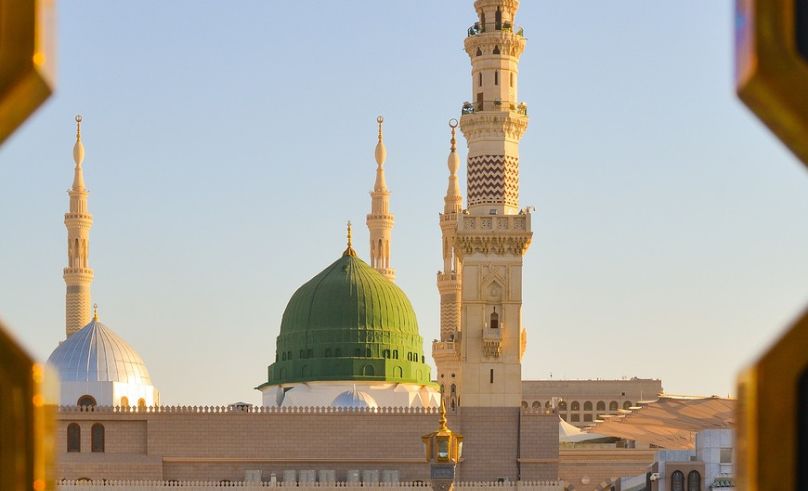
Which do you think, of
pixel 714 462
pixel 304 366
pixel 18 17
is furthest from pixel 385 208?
pixel 18 17

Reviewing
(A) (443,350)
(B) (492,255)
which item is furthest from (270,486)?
(A) (443,350)

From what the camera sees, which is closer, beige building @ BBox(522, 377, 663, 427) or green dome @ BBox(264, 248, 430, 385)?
green dome @ BBox(264, 248, 430, 385)

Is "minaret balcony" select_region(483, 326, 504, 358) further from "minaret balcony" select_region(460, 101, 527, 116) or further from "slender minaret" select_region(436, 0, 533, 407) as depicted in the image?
"minaret balcony" select_region(460, 101, 527, 116)

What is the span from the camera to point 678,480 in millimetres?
45594

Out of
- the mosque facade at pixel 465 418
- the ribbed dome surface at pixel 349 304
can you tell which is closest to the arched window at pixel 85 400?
the mosque facade at pixel 465 418

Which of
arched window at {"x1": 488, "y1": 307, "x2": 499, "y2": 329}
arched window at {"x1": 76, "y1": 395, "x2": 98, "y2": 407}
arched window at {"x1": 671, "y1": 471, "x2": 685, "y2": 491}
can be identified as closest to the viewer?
arched window at {"x1": 671, "y1": 471, "x2": 685, "y2": 491}

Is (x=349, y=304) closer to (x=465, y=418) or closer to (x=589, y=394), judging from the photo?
(x=465, y=418)

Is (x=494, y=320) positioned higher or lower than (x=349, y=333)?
higher

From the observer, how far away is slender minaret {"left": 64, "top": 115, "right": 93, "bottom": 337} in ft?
221

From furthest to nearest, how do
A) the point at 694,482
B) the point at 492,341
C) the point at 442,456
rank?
the point at 492,341 → the point at 694,482 → the point at 442,456

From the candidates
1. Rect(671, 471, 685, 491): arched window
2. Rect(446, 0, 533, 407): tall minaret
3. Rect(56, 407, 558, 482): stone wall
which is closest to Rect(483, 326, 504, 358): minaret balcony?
Rect(446, 0, 533, 407): tall minaret

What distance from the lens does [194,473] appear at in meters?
56.1

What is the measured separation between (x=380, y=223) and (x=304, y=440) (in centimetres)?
1565

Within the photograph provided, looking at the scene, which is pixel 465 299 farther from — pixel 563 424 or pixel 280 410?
pixel 563 424
